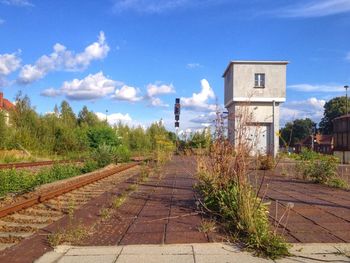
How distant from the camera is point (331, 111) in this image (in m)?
107

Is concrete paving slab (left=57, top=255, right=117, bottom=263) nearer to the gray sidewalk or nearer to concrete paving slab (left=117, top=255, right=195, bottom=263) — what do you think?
the gray sidewalk

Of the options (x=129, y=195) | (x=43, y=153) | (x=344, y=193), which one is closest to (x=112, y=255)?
(x=129, y=195)

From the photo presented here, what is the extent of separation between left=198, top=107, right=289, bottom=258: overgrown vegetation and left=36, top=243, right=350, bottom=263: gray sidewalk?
0.92ft

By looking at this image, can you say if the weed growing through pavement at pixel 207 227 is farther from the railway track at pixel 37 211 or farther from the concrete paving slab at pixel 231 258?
the railway track at pixel 37 211

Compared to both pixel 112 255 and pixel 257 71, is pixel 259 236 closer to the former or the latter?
pixel 112 255

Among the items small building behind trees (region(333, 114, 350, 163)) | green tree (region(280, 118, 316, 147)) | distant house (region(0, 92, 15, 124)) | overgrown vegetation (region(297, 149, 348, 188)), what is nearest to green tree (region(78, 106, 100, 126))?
distant house (region(0, 92, 15, 124))

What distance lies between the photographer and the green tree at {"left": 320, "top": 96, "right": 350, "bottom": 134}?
340 ft

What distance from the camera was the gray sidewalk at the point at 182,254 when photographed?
19.1 feet

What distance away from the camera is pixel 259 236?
6434 mm

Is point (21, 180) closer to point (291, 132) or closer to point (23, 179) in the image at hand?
point (23, 179)

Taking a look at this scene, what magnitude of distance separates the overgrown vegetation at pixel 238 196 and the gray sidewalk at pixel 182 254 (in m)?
0.28

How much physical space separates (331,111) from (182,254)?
10709 cm

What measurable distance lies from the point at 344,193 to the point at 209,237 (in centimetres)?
727

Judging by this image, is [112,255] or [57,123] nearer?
[112,255]
